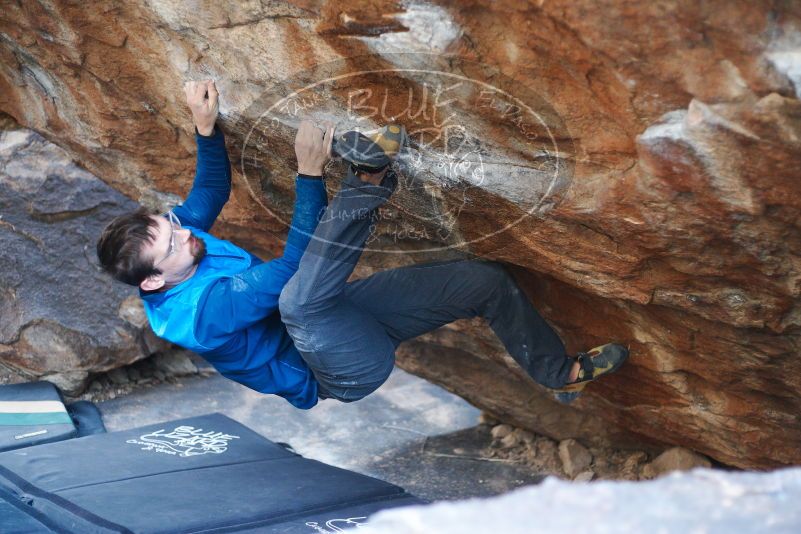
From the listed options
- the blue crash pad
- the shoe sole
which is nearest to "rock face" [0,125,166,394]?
the blue crash pad

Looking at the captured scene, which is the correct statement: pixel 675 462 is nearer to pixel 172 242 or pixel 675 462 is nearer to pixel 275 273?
pixel 275 273

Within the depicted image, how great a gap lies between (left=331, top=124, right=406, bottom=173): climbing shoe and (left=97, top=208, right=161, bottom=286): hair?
2.18ft

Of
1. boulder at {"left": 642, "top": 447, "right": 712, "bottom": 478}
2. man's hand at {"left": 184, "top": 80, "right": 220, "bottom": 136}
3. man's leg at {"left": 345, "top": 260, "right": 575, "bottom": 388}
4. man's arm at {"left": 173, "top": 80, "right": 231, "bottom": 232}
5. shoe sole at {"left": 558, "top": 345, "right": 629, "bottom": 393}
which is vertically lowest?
boulder at {"left": 642, "top": 447, "right": 712, "bottom": 478}

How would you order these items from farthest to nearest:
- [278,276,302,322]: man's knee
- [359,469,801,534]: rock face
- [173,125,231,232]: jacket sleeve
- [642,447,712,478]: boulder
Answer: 1. [642,447,712,478]: boulder
2. [173,125,231,232]: jacket sleeve
3. [278,276,302,322]: man's knee
4. [359,469,801,534]: rock face

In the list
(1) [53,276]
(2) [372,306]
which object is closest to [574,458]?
(2) [372,306]

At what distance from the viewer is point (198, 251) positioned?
274 cm

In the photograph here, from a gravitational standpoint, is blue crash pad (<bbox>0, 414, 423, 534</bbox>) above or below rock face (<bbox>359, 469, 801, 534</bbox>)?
below

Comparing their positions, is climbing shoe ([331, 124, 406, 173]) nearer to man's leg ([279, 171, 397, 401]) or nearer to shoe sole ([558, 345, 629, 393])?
man's leg ([279, 171, 397, 401])

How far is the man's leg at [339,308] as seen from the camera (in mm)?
2400

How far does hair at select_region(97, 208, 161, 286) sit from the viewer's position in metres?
2.63

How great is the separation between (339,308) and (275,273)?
213 millimetres

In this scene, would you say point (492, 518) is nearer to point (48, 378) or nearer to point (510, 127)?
point (510, 127)

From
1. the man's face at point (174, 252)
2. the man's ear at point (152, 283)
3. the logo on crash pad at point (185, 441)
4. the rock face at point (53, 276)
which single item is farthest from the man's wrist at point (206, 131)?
the rock face at point (53, 276)

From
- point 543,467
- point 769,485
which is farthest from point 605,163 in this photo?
point 543,467
